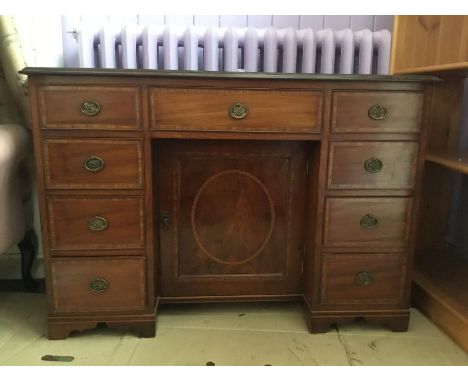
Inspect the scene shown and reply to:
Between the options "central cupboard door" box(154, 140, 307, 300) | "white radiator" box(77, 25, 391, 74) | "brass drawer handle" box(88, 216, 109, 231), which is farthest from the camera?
"white radiator" box(77, 25, 391, 74)

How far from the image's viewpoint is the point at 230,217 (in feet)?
4.58

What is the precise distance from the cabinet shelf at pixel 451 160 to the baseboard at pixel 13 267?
5.27ft

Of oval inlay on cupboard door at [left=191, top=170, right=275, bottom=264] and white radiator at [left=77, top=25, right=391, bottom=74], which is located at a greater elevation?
white radiator at [left=77, top=25, right=391, bottom=74]

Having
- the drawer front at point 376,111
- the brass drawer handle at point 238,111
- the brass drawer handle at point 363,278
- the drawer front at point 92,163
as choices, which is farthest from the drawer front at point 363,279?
the drawer front at point 92,163

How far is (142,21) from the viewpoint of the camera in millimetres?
1816

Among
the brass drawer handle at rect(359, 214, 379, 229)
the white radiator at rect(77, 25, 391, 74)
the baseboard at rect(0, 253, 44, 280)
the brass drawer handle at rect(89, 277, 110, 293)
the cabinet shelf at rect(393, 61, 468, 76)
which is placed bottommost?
the baseboard at rect(0, 253, 44, 280)

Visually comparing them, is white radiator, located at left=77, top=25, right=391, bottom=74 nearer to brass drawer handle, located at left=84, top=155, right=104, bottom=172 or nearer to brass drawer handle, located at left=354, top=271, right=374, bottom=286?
brass drawer handle, located at left=84, top=155, right=104, bottom=172

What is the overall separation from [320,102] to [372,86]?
160 mm

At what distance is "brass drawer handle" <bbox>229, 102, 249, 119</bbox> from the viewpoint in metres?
1.20

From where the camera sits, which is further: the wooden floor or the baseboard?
→ the baseboard

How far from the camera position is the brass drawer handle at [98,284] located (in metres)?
1.27

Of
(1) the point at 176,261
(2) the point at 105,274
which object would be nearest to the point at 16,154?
(2) the point at 105,274

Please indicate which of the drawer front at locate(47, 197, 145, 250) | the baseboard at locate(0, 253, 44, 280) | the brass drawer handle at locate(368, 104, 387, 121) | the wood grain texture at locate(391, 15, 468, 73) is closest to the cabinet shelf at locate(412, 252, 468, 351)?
the brass drawer handle at locate(368, 104, 387, 121)

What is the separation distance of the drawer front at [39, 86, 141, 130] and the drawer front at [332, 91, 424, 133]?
23.5 inches
